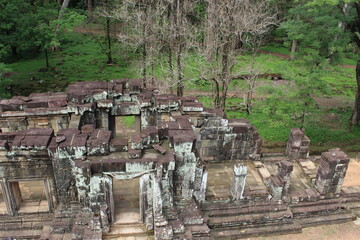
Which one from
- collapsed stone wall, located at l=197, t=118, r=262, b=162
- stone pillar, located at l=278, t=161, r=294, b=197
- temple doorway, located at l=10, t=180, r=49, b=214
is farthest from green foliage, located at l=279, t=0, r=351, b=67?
temple doorway, located at l=10, t=180, r=49, b=214

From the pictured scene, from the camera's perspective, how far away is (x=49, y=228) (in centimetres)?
1173

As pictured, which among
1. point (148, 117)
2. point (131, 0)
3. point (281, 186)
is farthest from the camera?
point (131, 0)

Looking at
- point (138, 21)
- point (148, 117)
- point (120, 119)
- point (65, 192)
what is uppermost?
point (138, 21)

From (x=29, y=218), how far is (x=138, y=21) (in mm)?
13652

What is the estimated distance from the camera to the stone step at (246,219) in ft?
42.9

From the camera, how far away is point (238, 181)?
1302 cm

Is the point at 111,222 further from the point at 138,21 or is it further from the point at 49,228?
the point at 138,21

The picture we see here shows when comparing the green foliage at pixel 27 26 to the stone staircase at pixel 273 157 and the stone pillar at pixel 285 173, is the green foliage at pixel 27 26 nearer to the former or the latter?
the stone staircase at pixel 273 157

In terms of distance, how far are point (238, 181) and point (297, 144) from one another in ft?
17.3

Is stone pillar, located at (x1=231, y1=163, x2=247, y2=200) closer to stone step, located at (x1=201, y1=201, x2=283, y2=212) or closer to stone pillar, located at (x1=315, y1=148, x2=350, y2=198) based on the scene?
stone step, located at (x1=201, y1=201, x2=283, y2=212)

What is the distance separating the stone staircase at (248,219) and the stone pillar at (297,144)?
12.7ft

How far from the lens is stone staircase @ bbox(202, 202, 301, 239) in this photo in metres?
13.1

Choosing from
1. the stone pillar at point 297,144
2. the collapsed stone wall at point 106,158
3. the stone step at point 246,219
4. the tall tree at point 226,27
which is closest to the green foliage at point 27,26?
the collapsed stone wall at point 106,158

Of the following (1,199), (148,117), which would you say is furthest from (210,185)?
(1,199)
